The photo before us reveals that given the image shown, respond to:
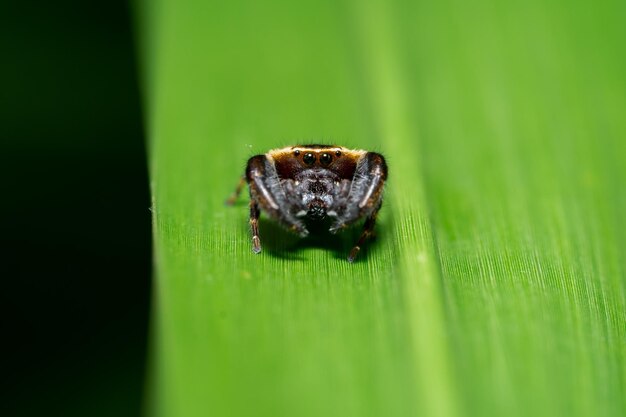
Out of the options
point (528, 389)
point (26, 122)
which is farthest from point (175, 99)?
point (528, 389)

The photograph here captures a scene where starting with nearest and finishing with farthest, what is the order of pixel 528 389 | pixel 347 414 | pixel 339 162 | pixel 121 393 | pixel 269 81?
pixel 347 414
pixel 528 389
pixel 339 162
pixel 121 393
pixel 269 81

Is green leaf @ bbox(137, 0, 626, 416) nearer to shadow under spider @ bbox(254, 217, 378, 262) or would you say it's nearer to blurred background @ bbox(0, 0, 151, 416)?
shadow under spider @ bbox(254, 217, 378, 262)

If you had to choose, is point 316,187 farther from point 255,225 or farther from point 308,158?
point 255,225

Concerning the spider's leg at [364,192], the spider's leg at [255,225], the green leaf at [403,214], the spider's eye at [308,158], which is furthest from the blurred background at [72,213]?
the spider's leg at [364,192]

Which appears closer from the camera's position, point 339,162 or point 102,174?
point 339,162

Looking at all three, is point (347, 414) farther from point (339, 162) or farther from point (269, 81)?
point (269, 81)

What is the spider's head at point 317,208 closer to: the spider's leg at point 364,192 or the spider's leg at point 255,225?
the spider's leg at point 364,192

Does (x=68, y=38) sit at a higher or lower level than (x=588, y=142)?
higher

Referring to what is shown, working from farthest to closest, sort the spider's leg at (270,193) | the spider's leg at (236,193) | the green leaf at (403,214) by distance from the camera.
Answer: the spider's leg at (236,193) → the spider's leg at (270,193) → the green leaf at (403,214)
